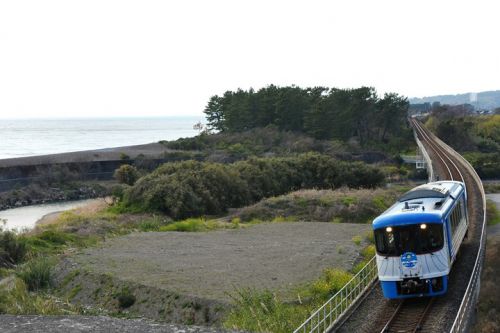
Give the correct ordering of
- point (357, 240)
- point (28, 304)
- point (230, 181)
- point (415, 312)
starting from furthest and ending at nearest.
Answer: point (230, 181)
point (357, 240)
point (28, 304)
point (415, 312)

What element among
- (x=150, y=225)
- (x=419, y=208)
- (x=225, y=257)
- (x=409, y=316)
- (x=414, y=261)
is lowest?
(x=150, y=225)

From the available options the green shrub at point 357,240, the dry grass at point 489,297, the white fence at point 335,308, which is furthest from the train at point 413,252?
the green shrub at point 357,240

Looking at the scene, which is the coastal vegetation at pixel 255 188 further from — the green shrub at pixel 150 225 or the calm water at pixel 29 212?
the calm water at pixel 29 212

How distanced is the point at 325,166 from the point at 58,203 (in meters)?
33.3

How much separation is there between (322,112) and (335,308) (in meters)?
85.1

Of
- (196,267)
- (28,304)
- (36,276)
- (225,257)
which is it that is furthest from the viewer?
(225,257)

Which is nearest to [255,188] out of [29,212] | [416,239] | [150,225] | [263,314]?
[150,225]

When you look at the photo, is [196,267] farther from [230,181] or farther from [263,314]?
[230,181]

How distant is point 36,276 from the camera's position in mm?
25875

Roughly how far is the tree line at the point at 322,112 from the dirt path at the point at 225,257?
64074 millimetres

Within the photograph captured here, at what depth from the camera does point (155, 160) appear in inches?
3578

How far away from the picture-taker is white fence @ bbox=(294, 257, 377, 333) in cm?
1627

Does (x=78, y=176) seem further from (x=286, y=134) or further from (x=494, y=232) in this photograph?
(x=494, y=232)

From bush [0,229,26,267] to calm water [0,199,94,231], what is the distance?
75.2 ft
